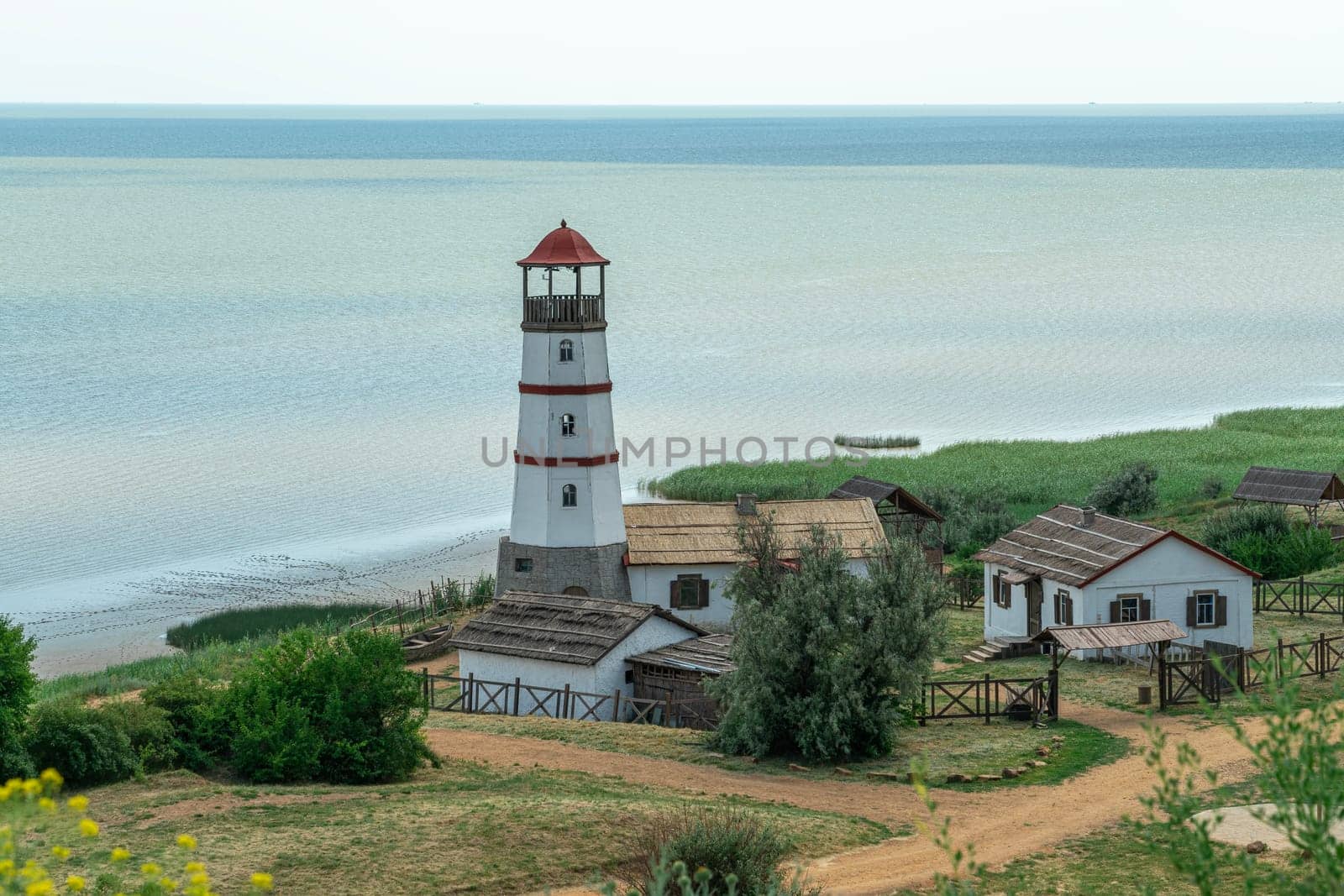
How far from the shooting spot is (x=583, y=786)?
28.1 m

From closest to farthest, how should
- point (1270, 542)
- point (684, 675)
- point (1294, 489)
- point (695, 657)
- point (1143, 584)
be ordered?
1. point (684, 675)
2. point (695, 657)
3. point (1143, 584)
4. point (1270, 542)
5. point (1294, 489)

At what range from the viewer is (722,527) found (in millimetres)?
46344

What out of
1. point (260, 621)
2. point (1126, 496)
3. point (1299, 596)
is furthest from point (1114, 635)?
point (260, 621)

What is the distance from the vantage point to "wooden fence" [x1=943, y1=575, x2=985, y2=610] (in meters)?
49.7

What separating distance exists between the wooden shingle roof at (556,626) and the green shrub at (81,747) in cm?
1180

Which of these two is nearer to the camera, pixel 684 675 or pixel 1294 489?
pixel 684 675

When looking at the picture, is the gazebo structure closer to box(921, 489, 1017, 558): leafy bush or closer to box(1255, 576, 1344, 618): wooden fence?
box(921, 489, 1017, 558): leafy bush

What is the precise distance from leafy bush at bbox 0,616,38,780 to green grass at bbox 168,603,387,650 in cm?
2028

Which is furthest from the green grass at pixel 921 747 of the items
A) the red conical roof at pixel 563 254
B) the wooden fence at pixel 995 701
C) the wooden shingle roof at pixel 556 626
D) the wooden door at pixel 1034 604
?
the red conical roof at pixel 563 254

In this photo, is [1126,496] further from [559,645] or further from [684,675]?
[559,645]

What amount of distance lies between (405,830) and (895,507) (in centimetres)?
2994

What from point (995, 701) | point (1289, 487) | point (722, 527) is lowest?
point (995, 701)

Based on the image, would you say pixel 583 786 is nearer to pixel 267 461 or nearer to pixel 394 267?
pixel 267 461

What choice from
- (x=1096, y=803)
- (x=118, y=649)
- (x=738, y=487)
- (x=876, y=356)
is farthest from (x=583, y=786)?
(x=876, y=356)
